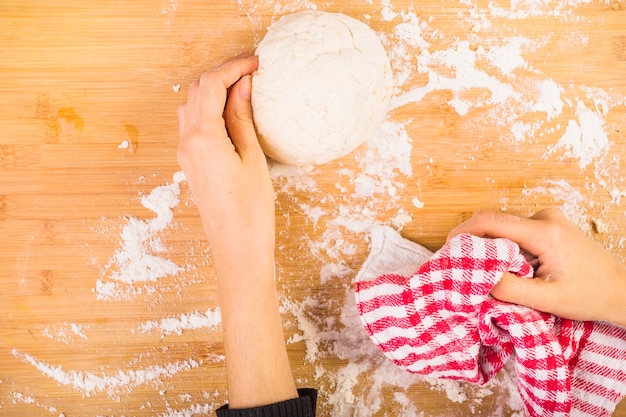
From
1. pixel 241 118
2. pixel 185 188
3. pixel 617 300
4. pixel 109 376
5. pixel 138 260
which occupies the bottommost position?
pixel 109 376

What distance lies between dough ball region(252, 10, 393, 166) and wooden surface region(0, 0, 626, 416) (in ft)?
0.48

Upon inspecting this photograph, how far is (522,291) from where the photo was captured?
2.96ft

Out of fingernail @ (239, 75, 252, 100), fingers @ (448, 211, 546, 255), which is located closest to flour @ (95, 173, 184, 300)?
fingernail @ (239, 75, 252, 100)

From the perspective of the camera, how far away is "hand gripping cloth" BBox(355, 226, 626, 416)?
0.90 meters

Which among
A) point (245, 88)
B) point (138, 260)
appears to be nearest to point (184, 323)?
point (138, 260)

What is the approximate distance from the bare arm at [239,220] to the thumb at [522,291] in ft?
1.36

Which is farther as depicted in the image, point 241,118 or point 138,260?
point 138,260

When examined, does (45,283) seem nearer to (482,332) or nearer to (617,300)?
(482,332)

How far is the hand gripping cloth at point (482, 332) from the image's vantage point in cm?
A: 90

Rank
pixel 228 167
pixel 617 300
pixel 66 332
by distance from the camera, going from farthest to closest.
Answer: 1. pixel 66 332
2. pixel 617 300
3. pixel 228 167

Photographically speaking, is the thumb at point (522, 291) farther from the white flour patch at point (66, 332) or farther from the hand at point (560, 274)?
the white flour patch at point (66, 332)

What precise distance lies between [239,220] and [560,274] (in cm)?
60

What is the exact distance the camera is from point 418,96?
105cm

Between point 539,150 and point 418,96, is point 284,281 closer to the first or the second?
point 418,96
